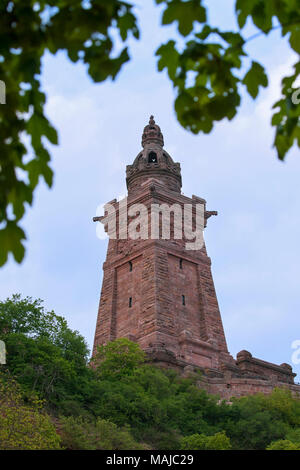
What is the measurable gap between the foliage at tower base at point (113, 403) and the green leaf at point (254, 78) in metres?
19.0

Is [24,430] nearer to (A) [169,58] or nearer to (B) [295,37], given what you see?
(A) [169,58]

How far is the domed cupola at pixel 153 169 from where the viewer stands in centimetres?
5131

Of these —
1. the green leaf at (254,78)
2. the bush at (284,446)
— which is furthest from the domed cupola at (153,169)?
the green leaf at (254,78)

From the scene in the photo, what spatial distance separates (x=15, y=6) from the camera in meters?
5.02

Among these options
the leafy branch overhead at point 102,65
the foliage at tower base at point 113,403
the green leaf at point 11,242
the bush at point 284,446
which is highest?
the foliage at tower base at point 113,403

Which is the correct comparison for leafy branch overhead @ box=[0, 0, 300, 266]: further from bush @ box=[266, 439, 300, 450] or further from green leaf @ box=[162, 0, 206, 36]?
bush @ box=[266, 439, 300, 450]

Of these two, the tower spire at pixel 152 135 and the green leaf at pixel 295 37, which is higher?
the tower spire at pixel 152 135

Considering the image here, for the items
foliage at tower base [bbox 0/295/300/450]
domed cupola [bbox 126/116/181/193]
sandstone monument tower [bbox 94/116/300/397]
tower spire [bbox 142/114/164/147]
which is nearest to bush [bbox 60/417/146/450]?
foliage at tower base [bbox 0/295/300/450]

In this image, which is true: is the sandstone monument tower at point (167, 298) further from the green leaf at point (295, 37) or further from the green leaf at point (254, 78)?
the green leaf at point (295, 37)

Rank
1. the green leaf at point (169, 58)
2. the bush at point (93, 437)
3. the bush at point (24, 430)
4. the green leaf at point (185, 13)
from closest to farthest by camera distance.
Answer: the green leaf at point (185, 13) → the green leaf at point (169, 58) → the bush at point (24, 430) → the bush at point (93, 437)

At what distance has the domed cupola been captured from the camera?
51312mm

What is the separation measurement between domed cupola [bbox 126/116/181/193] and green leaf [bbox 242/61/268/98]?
144 feet

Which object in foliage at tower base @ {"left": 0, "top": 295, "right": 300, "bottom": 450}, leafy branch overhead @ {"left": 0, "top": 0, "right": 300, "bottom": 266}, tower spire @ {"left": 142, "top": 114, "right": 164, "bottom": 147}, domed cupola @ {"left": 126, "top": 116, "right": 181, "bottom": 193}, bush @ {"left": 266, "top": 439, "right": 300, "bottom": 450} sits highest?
tower spire @ {"left": 142, "top": 114, "right": 164, "bottom": 147}

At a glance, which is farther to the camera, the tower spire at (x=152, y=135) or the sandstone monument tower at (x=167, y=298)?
the tower spire at (x=152, y=135)
